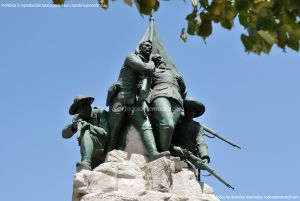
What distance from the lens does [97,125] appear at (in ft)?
40.7

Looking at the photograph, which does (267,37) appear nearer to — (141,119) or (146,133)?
(146,133)

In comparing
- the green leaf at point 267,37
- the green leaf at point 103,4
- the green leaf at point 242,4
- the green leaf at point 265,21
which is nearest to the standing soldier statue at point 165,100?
the green leaf at point 103,4

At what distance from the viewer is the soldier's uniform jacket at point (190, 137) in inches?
503

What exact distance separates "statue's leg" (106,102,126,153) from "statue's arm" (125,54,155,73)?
61cm

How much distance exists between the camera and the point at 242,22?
7.64 metres

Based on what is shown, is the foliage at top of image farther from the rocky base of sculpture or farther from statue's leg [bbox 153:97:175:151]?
statue's leg [bbox 153:97:175:151]

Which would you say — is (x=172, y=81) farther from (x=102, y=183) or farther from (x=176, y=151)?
(x=102, y=183)

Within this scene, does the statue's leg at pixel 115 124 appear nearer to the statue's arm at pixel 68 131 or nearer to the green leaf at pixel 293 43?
the statue's arm at pixel 68 131

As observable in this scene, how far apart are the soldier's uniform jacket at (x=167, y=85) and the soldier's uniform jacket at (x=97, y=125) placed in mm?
805

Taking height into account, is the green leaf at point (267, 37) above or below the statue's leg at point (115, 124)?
above

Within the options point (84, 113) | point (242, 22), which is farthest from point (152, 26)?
point (242, 22)

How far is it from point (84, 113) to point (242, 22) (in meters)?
5.18

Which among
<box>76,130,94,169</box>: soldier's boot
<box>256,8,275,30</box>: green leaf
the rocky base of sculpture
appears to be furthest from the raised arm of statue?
<box>256,8,275,30</box>: green leaf

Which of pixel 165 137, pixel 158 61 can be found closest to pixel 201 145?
pixel 165 137
